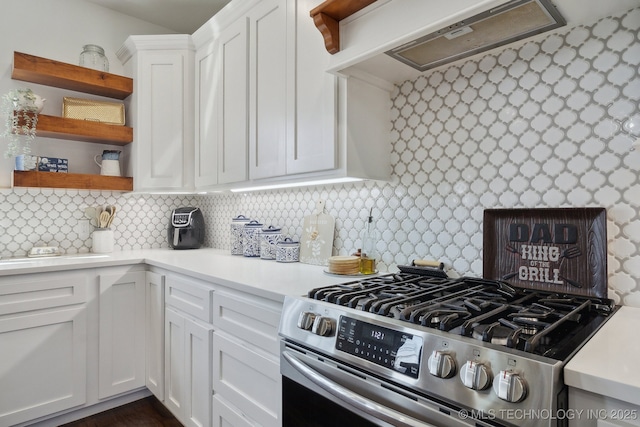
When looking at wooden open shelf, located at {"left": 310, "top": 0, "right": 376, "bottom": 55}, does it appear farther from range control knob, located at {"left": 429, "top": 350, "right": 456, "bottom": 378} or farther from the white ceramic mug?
the white ceramic mug

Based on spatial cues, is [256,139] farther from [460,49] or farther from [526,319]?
[526,319]

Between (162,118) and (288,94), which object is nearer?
(288,94)

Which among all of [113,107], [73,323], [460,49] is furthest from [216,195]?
[460,49]

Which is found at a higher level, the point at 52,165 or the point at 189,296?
the point at 52,165

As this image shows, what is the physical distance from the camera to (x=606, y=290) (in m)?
1.13

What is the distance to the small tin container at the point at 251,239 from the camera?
237cm

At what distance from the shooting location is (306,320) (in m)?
1.14

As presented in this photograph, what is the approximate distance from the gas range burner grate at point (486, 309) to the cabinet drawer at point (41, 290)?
1616mm

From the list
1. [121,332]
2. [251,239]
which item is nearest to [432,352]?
[251,239]

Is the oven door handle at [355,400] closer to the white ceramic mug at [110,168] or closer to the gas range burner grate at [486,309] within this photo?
the gas range burner grate at [486,309]

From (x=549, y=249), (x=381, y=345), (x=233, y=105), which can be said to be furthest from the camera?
(x=233, y=105)

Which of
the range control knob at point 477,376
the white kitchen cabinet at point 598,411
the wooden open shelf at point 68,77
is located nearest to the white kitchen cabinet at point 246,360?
the range control knob at point 477,376

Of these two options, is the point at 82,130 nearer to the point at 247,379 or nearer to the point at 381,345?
the point at 247,379

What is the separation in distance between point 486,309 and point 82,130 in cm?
267
